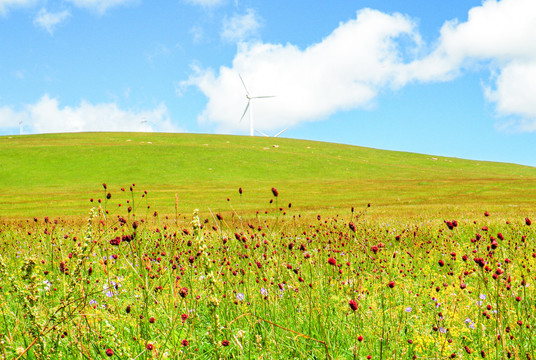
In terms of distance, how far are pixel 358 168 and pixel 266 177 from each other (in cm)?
1939

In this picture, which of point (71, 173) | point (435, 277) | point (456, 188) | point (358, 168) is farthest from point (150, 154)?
point (435, 277)

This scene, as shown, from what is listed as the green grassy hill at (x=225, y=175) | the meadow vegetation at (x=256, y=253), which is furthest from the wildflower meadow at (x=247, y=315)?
the green grassy hill at (x=225, y=175)

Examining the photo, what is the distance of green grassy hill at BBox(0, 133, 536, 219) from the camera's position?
118ft

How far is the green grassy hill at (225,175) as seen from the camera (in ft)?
118

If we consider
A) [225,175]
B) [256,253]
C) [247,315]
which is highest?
[225,175]

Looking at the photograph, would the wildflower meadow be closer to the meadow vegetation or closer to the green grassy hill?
the meadow vegetation

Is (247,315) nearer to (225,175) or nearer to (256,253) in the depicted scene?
(256,253)

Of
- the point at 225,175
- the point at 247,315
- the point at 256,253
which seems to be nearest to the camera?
the point at 247,315

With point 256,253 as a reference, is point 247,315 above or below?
below

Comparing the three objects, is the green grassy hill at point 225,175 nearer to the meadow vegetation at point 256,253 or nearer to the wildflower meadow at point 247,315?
the meadow vegetation at point 256,253

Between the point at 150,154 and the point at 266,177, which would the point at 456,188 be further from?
the point at 150,154

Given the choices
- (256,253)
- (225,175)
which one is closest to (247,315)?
(256,253)

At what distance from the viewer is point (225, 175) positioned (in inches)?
2307

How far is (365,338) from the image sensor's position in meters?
3.79
